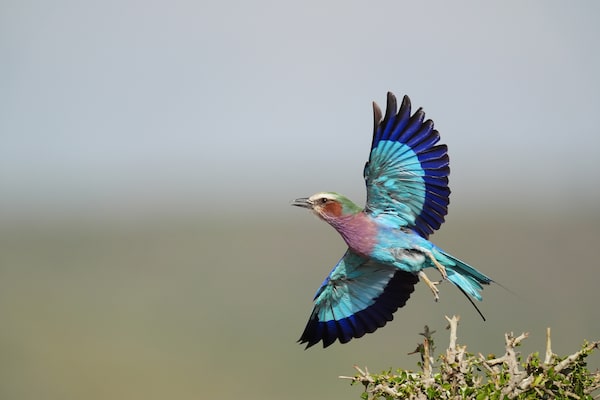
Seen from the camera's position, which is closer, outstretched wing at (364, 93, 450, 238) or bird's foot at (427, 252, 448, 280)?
bird's foot at (427, 252, 448, 280)

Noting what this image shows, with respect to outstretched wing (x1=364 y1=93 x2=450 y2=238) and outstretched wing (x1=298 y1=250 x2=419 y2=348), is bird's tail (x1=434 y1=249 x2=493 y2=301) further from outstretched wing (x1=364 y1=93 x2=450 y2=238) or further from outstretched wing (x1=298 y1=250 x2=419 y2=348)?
outstretched wing (x1=298 y1=250 x2=419 y2=348)

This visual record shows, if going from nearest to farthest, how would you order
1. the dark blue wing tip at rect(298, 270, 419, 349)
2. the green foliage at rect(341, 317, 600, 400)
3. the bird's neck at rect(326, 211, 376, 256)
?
the green foliage at rect(341, 317, 600, 400) → the bird's neck at rect(326, 211, 376, 256) → the dark blue wing tip at rect(298, 270, 419, 349)

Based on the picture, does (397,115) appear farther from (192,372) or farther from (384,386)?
(192,372)

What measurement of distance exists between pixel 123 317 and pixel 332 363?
10281mm

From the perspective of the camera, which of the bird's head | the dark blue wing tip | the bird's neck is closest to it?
the bird's neck

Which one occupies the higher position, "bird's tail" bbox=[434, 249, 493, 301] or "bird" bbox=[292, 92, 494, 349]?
"bird" bbox=[292, 92, 494, 349]

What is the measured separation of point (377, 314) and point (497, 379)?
2109mm

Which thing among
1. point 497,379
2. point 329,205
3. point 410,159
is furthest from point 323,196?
point 497,379

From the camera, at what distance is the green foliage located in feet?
16.6

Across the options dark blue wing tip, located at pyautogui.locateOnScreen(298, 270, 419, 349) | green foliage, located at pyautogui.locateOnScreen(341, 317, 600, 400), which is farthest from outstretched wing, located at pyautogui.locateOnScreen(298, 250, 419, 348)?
green foliage, located at pyautogui.locateOnScreen(341, 317, 600, 400)

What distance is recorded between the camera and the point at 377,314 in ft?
23.5

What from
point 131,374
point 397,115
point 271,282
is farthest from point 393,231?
point 271,282

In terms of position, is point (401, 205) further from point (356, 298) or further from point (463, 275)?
point (356, 298)

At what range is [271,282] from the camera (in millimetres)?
36781
